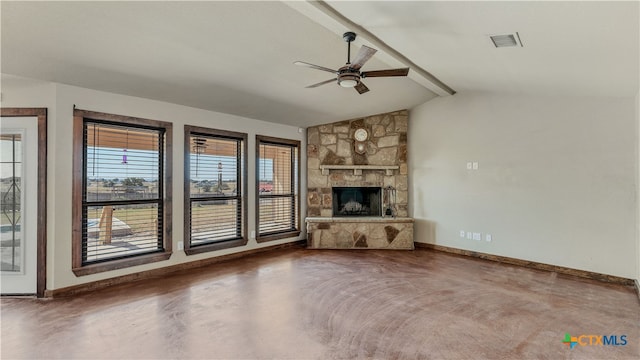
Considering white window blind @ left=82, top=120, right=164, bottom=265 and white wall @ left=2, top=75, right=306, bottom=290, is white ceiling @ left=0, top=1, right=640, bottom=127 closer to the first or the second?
white wall @ left=2, top=75, right=306, bottom=290

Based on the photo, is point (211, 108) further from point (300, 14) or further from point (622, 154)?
point (622, 154)

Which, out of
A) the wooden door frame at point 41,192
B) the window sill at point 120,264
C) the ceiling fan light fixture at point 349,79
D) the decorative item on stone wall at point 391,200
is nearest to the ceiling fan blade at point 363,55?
the ceiling fan light fixture at point 349,79

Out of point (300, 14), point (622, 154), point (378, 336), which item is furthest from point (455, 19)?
point (622, 154)

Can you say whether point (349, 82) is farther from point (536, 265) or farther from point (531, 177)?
point (536, 265)

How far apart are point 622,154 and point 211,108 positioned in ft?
19.2

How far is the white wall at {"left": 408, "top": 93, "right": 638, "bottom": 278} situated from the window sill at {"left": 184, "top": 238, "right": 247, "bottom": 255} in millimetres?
3539

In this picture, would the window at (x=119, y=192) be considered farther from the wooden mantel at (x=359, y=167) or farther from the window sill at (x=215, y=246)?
the wooden mantel at (x=359, y=167)

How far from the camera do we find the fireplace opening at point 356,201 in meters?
6.61

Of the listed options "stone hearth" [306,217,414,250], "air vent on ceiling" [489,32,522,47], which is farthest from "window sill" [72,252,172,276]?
"air vent on ceiling" [489,32,522,47]

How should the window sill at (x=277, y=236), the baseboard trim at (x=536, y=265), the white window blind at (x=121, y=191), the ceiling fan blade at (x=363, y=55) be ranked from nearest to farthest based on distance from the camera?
the ceiling fan blade at (x=363, y=55) < the white window blind at (x=121, y=191) < the baseboard trim at (x=536, y=265) < the window sill at (x=277, y=236)

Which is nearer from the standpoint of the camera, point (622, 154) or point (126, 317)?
point (126, 317)

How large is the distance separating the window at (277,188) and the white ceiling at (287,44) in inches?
62.4

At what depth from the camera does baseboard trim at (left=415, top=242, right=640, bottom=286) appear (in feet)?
13.4

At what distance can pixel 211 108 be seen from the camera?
4.85 meters
